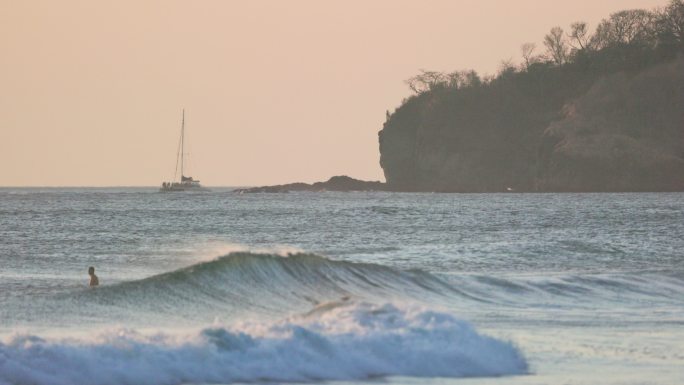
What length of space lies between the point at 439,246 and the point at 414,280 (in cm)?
1606

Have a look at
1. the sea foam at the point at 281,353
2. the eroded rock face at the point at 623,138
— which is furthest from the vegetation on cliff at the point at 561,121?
the sea foam at the point at 281,353

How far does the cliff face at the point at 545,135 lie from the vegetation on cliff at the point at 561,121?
5.0 inches

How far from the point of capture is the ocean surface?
17.9 metres

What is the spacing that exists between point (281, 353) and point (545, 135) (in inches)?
5530

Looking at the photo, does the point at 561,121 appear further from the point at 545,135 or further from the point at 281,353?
the point at 281,353

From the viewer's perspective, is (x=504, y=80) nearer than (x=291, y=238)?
No

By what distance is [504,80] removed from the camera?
17562cm

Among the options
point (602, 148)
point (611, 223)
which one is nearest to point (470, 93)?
point (602, 148)

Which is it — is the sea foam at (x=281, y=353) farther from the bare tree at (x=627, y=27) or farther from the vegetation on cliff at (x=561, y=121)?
the bare tree at (x=627, y=27)

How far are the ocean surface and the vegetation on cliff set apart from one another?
333 ft

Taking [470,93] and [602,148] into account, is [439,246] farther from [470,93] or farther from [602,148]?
[470,93]

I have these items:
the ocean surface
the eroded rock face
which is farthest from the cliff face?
the ocean surface

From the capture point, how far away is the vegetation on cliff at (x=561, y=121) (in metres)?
150

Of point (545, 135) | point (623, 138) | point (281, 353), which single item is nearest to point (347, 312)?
point (281, 353)
